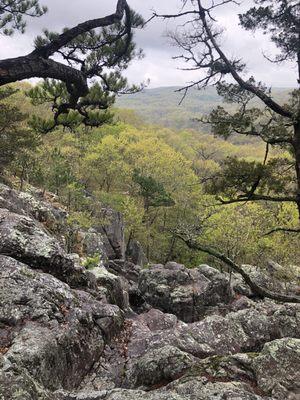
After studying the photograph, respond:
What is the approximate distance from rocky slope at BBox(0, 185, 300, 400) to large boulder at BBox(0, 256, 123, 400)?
0.02 m

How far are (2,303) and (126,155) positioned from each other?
51154 millimetres

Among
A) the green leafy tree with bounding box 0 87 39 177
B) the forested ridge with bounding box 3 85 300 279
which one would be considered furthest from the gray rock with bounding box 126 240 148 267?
the green leafy tree with bounding box 0 87 39 177

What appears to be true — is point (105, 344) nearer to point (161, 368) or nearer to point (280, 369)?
point (161, 368)

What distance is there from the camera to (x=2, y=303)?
9.16m

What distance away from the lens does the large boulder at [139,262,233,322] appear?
2648 cm

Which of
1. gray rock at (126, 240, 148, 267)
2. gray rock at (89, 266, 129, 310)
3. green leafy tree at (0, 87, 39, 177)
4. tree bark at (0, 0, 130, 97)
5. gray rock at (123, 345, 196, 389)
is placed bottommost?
gray rock at (126, 240, 148, 267)

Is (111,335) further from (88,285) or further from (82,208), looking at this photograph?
(82,208)

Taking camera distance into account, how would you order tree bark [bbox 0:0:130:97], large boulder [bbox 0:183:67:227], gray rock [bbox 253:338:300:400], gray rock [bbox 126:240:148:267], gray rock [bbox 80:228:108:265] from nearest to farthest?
1. tree bark [bbox 0:0:130:97]
2. gray rock [bbox 253:338:300:400]
3. large boulder [bbox 0:183:67:227]
4. gray rock [bbox 80:228:108:265]
5. gray rock [bbox 126:240:148:267]

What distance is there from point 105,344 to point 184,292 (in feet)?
52.9

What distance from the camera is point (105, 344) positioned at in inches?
453

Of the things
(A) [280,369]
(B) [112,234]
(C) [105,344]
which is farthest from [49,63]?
(B) [112,234]

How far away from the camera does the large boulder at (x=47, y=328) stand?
7.73 m

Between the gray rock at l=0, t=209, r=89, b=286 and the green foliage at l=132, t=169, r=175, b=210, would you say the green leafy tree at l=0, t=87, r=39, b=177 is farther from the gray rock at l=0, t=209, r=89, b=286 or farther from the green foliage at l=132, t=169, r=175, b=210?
the green foliage at l=132, t=169, r=175, b=210

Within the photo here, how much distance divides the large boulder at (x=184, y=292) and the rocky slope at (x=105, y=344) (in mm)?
7811
